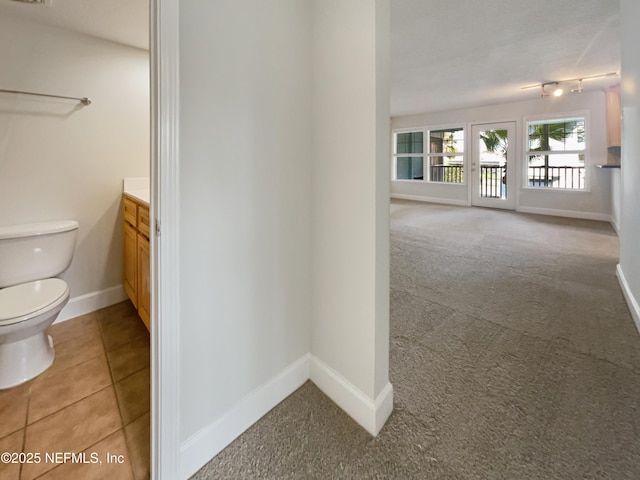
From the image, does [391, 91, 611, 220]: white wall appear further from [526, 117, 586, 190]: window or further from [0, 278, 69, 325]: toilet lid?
[0, 278, 69, 325]: toilet lid

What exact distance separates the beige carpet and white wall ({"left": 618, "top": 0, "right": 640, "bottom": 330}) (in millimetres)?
211

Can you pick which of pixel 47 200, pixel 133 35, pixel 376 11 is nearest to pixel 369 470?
pixel 376 11

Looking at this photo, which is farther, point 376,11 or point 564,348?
point 564,348

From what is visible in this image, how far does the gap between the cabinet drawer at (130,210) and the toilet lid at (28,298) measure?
0.55m

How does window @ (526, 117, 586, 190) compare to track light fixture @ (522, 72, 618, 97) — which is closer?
track light fixture @ (522, 72, 618, 97)

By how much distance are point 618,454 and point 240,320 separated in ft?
4.87

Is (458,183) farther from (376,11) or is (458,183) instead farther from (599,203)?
(376,11)

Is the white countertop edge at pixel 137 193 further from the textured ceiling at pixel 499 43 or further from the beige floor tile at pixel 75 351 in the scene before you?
the textured ceiling at pixel 499 43

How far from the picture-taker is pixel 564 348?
1.75m

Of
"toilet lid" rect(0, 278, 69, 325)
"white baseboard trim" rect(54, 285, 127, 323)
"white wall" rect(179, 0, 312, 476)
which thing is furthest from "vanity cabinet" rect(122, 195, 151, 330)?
"white wall" rect(179, 0, 312, 476)

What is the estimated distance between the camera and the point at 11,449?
119 cm

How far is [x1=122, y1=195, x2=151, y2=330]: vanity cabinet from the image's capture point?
181 cm

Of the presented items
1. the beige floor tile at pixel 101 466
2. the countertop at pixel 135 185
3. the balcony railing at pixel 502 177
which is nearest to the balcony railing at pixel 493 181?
the balcony railing at pixel 502 177

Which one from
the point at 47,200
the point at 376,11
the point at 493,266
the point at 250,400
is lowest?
the point at 250,400
